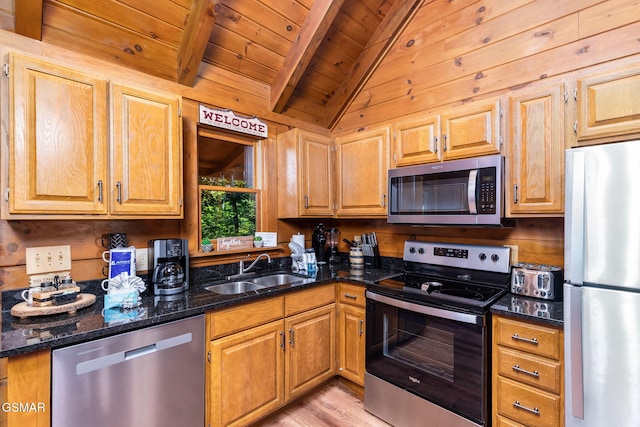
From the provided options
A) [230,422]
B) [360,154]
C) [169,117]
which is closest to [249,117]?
[169,117]

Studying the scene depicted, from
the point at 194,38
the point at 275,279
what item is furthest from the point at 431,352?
the point at 194,38

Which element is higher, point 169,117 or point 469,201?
point 169,117

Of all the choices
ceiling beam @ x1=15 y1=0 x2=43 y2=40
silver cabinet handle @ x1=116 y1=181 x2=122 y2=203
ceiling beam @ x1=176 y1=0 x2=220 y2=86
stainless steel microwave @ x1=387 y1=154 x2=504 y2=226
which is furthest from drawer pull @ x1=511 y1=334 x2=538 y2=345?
ceiling beam @ x1=15 y1=0 x2=43 y2=40

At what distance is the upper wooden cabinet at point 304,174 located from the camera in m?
2.67

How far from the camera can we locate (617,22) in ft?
5.86

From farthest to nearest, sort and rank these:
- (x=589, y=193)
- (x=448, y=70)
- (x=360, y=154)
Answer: (x=360, y=154)
(x=448, y=70)
(x=589, y=193)

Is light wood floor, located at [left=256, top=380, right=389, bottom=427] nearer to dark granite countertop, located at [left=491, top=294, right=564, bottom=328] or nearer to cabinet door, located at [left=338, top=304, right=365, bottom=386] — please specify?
cabinet door, located at [left=338, top=304, right=365, bottom=386]

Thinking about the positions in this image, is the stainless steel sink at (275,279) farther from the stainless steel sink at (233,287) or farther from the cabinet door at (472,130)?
the cabinet door at (472,130)

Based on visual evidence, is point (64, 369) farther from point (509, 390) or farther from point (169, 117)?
point (509, 390)

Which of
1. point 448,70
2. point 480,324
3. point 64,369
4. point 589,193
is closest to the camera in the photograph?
point 64,369

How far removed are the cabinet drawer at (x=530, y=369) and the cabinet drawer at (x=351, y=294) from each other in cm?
93

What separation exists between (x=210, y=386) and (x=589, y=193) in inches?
84.0

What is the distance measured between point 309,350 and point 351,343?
347 mm

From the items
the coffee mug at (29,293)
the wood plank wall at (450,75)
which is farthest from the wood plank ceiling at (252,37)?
the coffee mug at (29,293)
